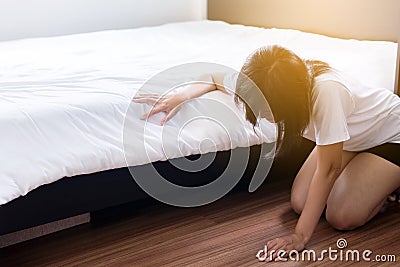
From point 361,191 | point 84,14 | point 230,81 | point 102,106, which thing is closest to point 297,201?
point 361,191

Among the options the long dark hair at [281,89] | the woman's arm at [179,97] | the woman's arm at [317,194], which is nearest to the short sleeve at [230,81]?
the woman's arm at [179,97]

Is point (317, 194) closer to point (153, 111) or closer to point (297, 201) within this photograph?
point (297, 201)

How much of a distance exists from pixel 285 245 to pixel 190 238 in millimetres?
332

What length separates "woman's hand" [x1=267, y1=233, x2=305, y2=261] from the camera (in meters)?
1.82

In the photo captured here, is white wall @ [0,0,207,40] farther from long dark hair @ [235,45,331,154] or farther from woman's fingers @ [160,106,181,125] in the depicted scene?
long dark hair @ [235,45,331,154]

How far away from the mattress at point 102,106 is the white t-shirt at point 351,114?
0.99 ft

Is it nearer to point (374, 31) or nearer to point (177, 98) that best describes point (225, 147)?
point (177, 98)

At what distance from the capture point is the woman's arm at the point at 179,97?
6.52 ft

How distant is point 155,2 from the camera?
152 inches

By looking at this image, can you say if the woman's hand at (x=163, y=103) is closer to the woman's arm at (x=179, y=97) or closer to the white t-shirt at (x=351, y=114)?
the woman's arm at (x=179, y=97)

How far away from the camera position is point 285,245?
5.98 ft

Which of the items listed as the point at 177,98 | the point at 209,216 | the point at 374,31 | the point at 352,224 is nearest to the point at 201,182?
the point at 209,216

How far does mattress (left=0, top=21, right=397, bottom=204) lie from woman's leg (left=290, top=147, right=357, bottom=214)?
0.56ft

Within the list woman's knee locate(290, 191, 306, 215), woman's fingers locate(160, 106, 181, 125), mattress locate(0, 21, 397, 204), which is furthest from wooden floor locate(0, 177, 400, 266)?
woman's fingers locate(160, 106, 181, 125)
